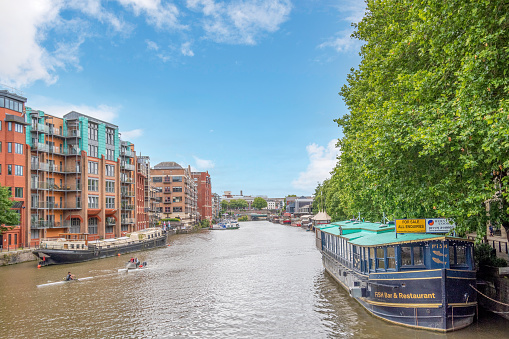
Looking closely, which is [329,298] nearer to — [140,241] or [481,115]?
[481,115]

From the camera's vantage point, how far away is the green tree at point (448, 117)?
1364 centimetres

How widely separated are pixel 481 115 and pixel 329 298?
16977mm

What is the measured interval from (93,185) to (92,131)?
28.9ft

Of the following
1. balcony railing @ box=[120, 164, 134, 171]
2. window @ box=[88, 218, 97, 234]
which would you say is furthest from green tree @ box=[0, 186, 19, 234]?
balcony railing @ box=[120, 164, 134, 171]

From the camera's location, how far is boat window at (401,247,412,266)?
58.4 ft

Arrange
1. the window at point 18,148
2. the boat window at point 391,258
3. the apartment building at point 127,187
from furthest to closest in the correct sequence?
the apartment building at point 127,187 → the window at point 18,148 → the boat window at point 391,258

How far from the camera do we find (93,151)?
61.7 meters

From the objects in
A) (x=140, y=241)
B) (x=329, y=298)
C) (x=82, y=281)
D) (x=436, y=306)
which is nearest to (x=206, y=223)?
(x=140, y=241)

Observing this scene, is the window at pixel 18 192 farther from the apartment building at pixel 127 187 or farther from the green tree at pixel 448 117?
the green tree at pixel 448 117

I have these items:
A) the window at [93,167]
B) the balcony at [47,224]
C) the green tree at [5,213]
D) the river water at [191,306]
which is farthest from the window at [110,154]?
the river water at [191,306]

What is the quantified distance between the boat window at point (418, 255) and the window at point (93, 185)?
5392 cm

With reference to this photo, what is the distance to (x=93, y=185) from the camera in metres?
60.8

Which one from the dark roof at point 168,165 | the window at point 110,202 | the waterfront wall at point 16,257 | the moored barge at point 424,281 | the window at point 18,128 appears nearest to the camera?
the moored barge at point 424,281

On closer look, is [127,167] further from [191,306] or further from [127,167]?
[191,306]
